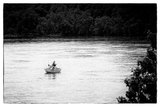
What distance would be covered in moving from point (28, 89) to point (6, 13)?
24738 millimetres

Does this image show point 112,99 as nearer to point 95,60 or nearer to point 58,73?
point 58,73

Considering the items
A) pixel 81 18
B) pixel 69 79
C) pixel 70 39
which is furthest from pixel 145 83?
pixel 70 39

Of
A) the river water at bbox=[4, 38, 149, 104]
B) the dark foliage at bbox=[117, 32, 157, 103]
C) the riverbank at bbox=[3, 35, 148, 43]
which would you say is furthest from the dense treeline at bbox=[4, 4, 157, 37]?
the dark foliage at bbox=[117, 32, 157, 103]

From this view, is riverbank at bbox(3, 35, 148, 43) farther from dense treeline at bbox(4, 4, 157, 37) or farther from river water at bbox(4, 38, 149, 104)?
river water at bbox(4, 38, 149, 104)

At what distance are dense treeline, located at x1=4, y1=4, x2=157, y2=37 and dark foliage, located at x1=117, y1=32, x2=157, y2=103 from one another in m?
27.2

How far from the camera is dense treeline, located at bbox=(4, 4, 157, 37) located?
46.2 metres

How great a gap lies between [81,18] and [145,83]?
48183 millimetres

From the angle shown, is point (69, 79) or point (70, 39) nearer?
point (69, 79)

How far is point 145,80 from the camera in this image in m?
10.8

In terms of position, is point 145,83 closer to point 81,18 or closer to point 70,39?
point 81,18

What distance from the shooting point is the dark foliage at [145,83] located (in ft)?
35.1

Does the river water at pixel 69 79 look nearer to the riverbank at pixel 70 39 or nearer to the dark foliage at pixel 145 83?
the dark foliage at pixel 145 83

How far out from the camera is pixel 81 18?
192 ft

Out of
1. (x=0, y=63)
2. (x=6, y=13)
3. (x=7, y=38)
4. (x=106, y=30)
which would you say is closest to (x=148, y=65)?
(x=0, y=63)
